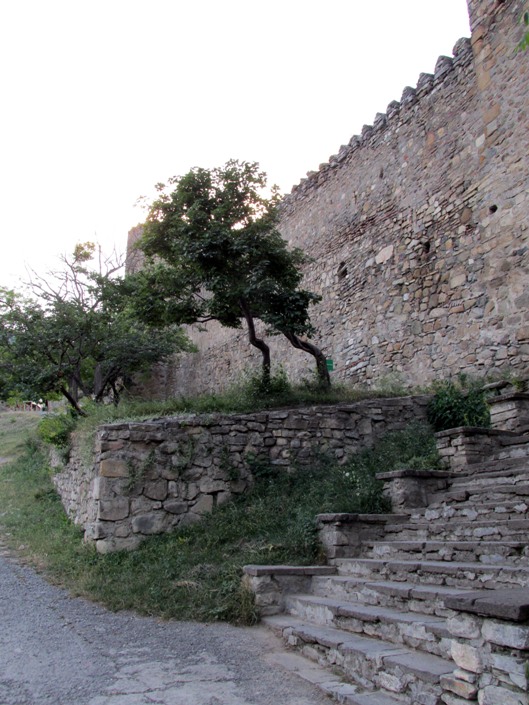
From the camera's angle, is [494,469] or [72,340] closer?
[494,469]

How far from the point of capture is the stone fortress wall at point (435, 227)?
913 centimetres

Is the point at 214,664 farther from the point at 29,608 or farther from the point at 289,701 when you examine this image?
the point at 29,608

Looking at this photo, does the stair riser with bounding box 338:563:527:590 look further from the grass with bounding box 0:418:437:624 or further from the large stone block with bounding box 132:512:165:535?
the large stone block with bounding box 132:512:165:535

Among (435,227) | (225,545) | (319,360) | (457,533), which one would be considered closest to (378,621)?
(457,533)

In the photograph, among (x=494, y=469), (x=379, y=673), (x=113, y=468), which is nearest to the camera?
(x=379, y=673)

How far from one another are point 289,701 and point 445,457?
416 centimetres

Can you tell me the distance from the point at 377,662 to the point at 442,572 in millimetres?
979

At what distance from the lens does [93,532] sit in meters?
6.85

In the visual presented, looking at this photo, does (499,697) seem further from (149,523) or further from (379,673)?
(149,523)

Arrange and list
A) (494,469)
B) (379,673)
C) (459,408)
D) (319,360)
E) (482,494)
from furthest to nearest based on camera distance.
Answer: (319,360)
(459,408)
(494,469)
(482,494)
(379,673)

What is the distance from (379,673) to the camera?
3.59 m

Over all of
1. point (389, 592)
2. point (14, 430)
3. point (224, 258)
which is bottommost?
point (389, 592)

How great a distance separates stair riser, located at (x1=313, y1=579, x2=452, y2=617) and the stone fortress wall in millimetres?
4907

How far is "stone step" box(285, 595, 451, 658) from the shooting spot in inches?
143
